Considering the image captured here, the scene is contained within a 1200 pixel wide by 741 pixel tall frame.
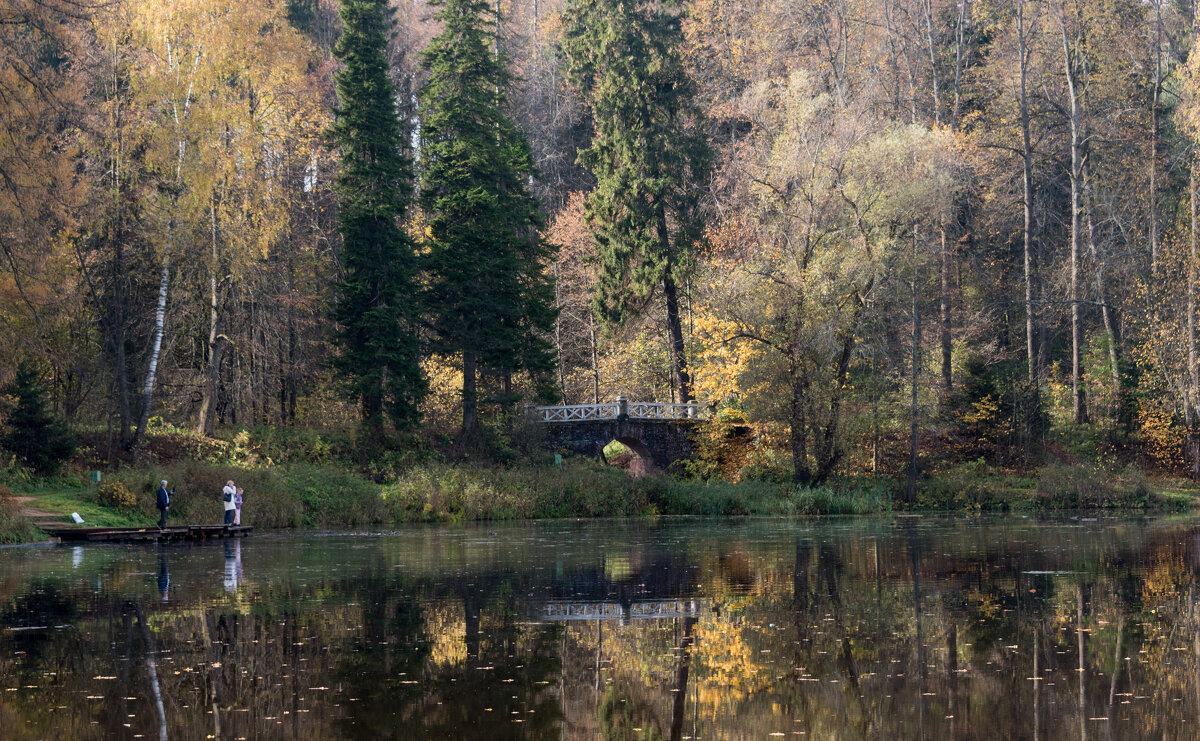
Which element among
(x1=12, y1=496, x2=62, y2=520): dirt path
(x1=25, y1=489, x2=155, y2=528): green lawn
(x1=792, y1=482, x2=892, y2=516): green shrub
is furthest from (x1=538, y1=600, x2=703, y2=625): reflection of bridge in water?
(x1=792, y1=482, x2=892, y2=516): green shrub

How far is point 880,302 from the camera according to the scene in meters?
41.8

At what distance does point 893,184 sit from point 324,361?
69.1ft

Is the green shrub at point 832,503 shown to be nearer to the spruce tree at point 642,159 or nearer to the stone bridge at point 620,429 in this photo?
the stone bridge at point 620,429

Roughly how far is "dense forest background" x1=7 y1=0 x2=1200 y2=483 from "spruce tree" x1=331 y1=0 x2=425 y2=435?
4.04 feet

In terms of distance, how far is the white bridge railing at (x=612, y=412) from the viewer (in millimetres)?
46406

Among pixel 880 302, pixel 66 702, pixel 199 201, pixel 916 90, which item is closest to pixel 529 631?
pixel 66 702

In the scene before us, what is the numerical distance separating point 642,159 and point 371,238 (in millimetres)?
11522

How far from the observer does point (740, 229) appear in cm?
4781

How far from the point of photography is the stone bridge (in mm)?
46406

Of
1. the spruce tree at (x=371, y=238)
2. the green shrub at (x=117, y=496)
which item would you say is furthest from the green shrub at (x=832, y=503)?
the green shrub at (x=117, y=496)

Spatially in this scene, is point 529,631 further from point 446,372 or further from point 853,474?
point 446,372

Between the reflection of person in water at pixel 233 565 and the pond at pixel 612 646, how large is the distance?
146 millimetres

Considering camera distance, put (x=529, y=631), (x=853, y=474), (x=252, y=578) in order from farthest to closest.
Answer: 1. (x=853, y=474)
2. (x=252, y=578)
3. (x=529, y=631)

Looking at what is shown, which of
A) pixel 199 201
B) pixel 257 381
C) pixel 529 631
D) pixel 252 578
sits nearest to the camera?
pixel 529 631
